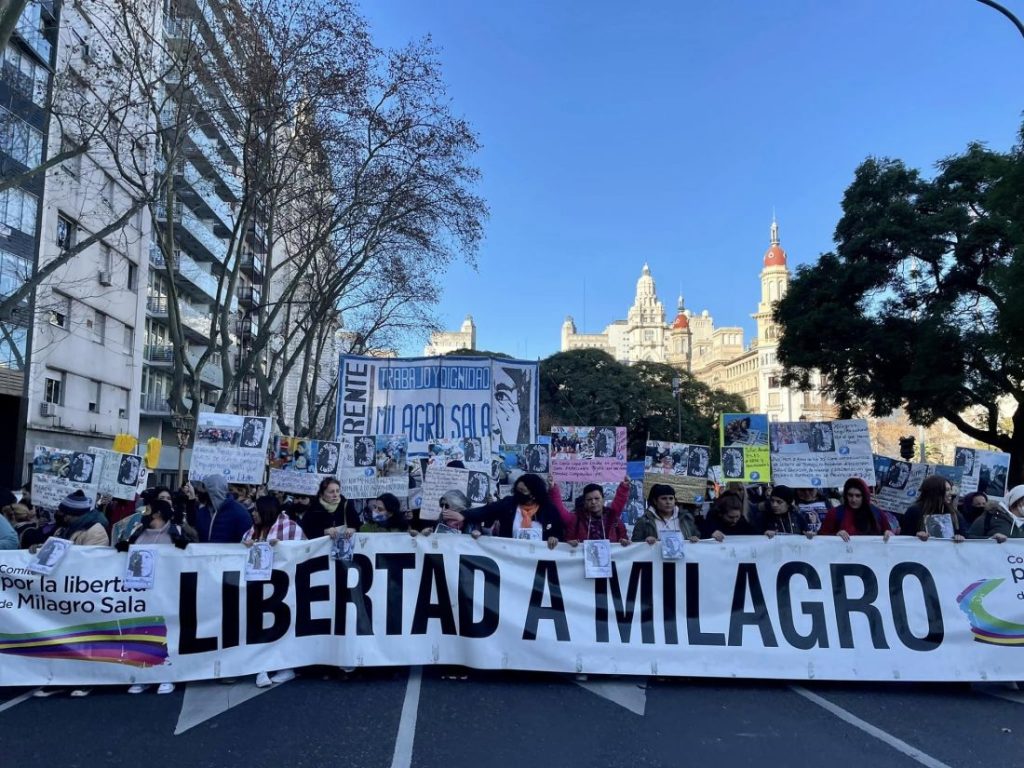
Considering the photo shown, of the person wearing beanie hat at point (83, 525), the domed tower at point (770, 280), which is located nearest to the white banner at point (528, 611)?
the person wearing beanie hat at point (83, 525)

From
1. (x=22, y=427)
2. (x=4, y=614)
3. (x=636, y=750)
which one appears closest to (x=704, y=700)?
(x=636, y=750)

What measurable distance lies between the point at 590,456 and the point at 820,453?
112 inches

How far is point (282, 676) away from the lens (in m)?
6.42

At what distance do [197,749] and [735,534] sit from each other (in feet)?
14.3

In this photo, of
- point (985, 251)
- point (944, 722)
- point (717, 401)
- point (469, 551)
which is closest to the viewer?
point (944, 722)

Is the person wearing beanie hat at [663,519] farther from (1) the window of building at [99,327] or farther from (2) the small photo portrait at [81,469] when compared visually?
(1) the window of building at [99,327]

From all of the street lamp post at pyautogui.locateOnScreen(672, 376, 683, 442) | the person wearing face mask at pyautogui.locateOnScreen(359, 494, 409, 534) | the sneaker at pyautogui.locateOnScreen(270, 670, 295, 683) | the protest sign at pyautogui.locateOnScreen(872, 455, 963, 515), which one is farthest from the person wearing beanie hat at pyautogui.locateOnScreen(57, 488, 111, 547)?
the street lamp post at pyautogui.locateOnScreen(672, 376, 683, 442)

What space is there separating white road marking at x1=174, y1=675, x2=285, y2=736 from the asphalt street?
0.05ft

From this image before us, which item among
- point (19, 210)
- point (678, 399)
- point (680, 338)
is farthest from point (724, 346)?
point (19, 210)

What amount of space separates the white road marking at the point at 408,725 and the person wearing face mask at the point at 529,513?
1386 mm

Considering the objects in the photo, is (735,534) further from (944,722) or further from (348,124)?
(348,124)

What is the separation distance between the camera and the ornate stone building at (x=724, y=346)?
11869cm

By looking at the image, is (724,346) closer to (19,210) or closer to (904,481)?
(19,210)

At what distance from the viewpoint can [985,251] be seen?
2466 cm
